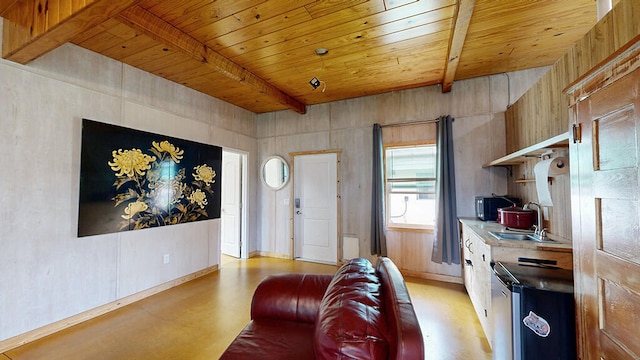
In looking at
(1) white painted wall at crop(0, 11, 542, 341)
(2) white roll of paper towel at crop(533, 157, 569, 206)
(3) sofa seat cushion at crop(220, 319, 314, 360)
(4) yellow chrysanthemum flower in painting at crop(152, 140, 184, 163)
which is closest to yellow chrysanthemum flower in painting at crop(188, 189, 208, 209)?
(1) white painted wall at crop(0, 11, 542, 341)

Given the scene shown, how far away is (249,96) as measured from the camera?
13.7 feet

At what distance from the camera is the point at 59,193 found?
96.7 inches

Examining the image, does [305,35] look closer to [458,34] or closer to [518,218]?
[458,34]

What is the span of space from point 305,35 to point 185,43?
1180mm

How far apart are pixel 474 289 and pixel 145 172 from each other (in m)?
3.93

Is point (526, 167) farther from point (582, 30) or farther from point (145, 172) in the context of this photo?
point (145, 172)

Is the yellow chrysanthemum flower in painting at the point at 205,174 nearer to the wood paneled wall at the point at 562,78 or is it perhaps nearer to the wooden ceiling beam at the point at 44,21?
the wooden ceiling beam at the point at 44,21

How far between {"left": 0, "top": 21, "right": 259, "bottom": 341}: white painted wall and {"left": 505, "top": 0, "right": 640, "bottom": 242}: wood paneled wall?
3988 mm

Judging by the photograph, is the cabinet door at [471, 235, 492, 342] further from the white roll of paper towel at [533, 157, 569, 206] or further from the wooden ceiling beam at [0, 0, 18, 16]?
the wooden ceiling beam at [0, 0, 18, 16]

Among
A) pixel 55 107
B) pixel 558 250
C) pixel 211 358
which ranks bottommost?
pixel 211 358

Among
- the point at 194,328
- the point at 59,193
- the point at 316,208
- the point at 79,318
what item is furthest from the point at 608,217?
the point at 79,318

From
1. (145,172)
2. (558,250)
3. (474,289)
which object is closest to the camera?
(558,250)

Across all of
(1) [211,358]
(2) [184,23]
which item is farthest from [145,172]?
(1) [211,358]

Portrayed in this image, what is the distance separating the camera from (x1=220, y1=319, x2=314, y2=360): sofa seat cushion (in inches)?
50.8
